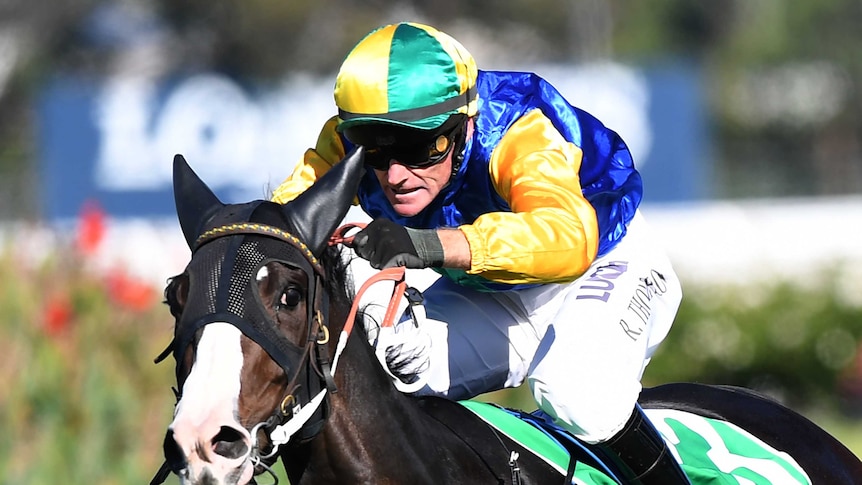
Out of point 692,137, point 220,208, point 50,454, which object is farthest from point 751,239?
point 220,208

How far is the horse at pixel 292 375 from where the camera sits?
2.36 metres

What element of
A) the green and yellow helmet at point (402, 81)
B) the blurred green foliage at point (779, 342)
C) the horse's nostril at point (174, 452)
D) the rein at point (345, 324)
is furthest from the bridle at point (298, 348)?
the blurred green foliage at point (779, 342)

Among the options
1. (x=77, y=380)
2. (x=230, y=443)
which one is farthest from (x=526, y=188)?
(x=77, y=380)

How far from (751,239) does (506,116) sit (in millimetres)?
8729

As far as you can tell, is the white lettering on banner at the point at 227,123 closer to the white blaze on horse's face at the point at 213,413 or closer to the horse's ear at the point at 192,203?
the horse's ear at the point at 192,203

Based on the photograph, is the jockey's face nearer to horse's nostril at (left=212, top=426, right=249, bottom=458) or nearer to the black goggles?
the black goggles

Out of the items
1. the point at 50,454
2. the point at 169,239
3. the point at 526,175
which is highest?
the point at 526,175

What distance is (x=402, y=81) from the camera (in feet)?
9.50

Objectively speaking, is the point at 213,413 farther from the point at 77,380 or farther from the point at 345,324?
the point at 77,380

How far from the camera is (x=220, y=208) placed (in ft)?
8.73

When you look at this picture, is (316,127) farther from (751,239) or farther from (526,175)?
(526,175)

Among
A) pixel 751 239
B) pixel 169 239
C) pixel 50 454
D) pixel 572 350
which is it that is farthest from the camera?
pixel 751 239

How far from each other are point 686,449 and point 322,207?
134 centimetres

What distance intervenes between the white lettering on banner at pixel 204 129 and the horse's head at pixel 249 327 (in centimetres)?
1041
